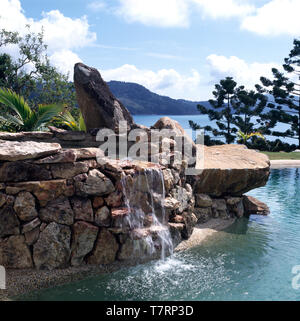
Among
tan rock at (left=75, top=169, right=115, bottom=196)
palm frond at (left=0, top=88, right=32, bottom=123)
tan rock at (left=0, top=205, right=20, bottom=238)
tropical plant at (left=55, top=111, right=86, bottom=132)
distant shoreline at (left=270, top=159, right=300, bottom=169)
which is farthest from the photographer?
distant shoreline at (left=270, top=159, right=300, bottom=169)

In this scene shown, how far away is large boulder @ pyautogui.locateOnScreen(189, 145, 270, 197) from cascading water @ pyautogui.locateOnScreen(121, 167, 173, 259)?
2.02m

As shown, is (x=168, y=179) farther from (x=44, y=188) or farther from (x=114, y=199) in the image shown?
(x=44, y=188)

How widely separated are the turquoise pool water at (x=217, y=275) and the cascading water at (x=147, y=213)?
320 millimetres

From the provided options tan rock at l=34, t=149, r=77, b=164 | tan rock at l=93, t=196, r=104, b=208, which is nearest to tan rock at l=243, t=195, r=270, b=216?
tan rock at l=93, t=196, r=104, b=208

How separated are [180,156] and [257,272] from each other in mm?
3271

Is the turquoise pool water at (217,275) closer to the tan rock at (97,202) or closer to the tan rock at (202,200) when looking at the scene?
the tan rock at (202,200)

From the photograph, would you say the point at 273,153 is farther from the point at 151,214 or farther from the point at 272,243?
the point at 151,214

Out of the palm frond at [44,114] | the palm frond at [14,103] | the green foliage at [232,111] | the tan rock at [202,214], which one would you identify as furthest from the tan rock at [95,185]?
the green foliage at [232,111]

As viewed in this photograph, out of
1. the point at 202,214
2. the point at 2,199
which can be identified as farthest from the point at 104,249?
the point at 202,214

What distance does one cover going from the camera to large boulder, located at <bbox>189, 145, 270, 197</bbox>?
9367 millimetres

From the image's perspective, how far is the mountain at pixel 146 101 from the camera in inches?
3268

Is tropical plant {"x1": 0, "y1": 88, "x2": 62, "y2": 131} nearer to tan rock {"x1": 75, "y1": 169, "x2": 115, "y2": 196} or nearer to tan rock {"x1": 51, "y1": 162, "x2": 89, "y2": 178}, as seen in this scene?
tan rock {"x1": 51, "y1": 162, "x2": 89, "y2": 178}
